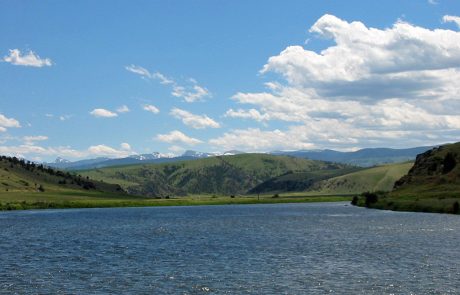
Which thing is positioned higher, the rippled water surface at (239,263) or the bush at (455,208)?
the bush at (455,208)

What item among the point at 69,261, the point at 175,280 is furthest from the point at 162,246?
the point at 175,280

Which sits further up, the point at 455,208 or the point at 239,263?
the point at 455,208

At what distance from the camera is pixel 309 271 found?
2491 inches

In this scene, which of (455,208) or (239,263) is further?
(455,208)

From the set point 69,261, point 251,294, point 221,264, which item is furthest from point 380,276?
point 69,261

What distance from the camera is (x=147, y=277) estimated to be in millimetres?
61594

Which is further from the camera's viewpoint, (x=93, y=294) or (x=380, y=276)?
(x=380, y=276)

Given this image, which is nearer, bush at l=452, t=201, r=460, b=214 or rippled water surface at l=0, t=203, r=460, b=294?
rippled water surface at l=0, t=203, r=460, b=294

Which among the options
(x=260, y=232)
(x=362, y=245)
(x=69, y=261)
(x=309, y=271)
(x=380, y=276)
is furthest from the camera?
(x=260, y=232)

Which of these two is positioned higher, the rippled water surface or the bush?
the bush

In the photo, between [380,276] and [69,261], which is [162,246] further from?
[380,276]

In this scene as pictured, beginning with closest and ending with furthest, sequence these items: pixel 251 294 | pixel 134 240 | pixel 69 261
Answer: pixel 251 294, pixel 69 261, pixel 134 240

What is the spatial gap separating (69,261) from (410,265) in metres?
41.6

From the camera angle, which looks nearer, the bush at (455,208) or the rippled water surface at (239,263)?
the rippled water surface at (239,263)
